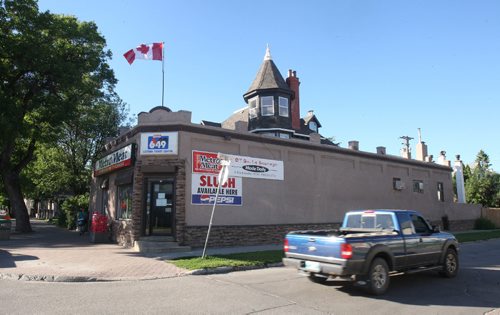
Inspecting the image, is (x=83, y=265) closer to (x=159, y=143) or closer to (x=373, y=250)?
(x=159, y=143)

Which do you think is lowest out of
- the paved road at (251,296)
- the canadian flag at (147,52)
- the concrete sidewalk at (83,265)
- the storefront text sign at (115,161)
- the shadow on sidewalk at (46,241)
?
the paved road at (251,296)

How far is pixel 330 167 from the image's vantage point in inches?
827

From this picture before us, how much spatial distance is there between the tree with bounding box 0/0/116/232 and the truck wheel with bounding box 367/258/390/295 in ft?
62.7

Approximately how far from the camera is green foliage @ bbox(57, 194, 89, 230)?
1117 inches

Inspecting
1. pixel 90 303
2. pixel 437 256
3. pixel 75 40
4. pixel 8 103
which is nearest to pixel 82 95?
pixel 75 40

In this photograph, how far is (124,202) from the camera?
18.0 meters

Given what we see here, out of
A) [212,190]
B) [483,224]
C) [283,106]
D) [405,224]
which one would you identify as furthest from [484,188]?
[405,224]

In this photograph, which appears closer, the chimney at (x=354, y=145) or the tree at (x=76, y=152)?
the chimney at (x=354, y=145)

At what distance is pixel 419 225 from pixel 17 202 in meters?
24.6

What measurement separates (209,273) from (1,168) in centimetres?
2021

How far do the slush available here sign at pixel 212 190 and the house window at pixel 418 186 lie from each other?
→ 49.1 feet

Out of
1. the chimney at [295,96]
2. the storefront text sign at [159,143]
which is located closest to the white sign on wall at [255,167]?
the storefront text sign at [159,143]

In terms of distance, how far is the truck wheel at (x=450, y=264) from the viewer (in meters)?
9.89

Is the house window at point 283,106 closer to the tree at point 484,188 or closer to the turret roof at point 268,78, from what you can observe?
the turret roof at point 268,78
